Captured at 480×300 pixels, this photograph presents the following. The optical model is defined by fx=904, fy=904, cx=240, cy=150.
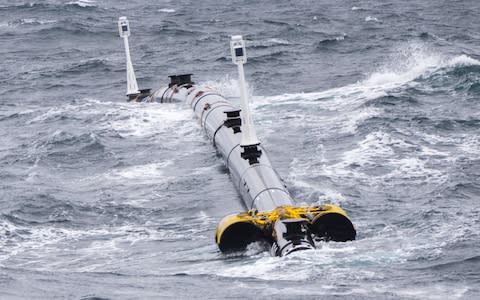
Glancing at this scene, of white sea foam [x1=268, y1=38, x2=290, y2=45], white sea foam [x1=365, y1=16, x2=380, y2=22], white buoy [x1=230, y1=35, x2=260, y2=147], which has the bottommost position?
white sea foam [x1=268, y1=38, x2=290, y2=45]

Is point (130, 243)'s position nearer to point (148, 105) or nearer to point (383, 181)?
point (383, 181)

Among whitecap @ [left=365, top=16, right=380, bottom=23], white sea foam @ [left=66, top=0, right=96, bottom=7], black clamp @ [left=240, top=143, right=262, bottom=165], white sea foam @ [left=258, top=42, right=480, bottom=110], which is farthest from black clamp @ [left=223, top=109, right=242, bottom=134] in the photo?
white sea foam @ [left=66, top=0, right=96, bottom=7]

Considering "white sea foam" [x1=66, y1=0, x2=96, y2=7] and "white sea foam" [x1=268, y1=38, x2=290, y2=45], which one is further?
"white sea foam" [x1=66, y1=0, x2=96, y2=7]

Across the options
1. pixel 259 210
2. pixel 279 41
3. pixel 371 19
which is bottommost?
pixel 279 41

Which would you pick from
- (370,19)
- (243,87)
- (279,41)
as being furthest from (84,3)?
(243,87)

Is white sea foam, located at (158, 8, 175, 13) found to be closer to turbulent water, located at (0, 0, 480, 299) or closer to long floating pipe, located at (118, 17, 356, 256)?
turbulent water, located at (0, 0, 480, 299)

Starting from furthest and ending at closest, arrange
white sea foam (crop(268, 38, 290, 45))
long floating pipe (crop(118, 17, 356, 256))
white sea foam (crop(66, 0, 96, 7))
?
white sea foam (crop(66, 0, 96, 7)), white sea foam (crop(268, 38, 290, 45)), long floating pipe (crop(118, 17, 356, 256))

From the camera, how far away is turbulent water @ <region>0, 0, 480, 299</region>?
20.9m

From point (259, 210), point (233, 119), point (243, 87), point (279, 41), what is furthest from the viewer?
point (279, 41)

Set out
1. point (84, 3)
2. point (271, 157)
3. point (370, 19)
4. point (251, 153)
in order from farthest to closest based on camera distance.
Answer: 1. point (84, 3)
2. point (370, 19)
3. point (271, 157)
4. point (251, 153)

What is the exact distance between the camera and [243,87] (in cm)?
2806

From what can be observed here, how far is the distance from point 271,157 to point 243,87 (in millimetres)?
6752

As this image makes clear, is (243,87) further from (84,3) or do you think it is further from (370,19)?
(84,3)

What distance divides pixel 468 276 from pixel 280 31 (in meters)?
53.3
